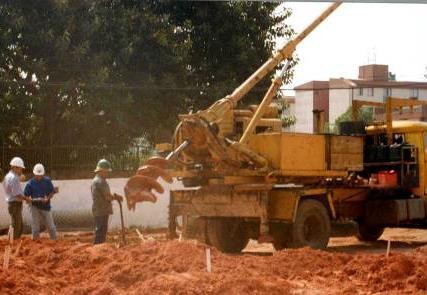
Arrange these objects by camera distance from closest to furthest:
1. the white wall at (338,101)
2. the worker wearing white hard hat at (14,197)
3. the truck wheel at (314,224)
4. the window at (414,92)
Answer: the worker wearing white hard hat at (14,197) < the truck wheel at (314,224) < the window at (414,92) < the white wall at (338,101)

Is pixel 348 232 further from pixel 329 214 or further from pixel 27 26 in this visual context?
pixel 27 26

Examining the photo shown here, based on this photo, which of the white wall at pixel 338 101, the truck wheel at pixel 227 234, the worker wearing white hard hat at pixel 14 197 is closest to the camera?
the worker wearing white hard hat at pixel 14 197

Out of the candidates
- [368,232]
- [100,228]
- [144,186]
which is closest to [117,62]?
[100,228]

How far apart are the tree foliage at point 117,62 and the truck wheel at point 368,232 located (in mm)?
3019

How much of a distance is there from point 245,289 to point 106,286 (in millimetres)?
1136

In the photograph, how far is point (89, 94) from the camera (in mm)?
12398

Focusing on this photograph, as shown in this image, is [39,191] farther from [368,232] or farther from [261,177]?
[368,232]

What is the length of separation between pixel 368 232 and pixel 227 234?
3254 mm

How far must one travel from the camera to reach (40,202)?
1002 centimetres

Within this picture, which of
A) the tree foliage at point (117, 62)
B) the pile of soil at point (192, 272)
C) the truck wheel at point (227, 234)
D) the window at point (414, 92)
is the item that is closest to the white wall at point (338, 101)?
the window at point (414, 92)

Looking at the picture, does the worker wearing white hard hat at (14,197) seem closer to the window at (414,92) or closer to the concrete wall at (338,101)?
the window at (414,92)

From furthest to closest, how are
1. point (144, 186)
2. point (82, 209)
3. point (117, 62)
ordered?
point (82, 209)
point (117, 62)
point (144, 186)

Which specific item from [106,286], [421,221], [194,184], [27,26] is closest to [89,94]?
[27,26]

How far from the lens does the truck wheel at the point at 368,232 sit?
12.7 m
